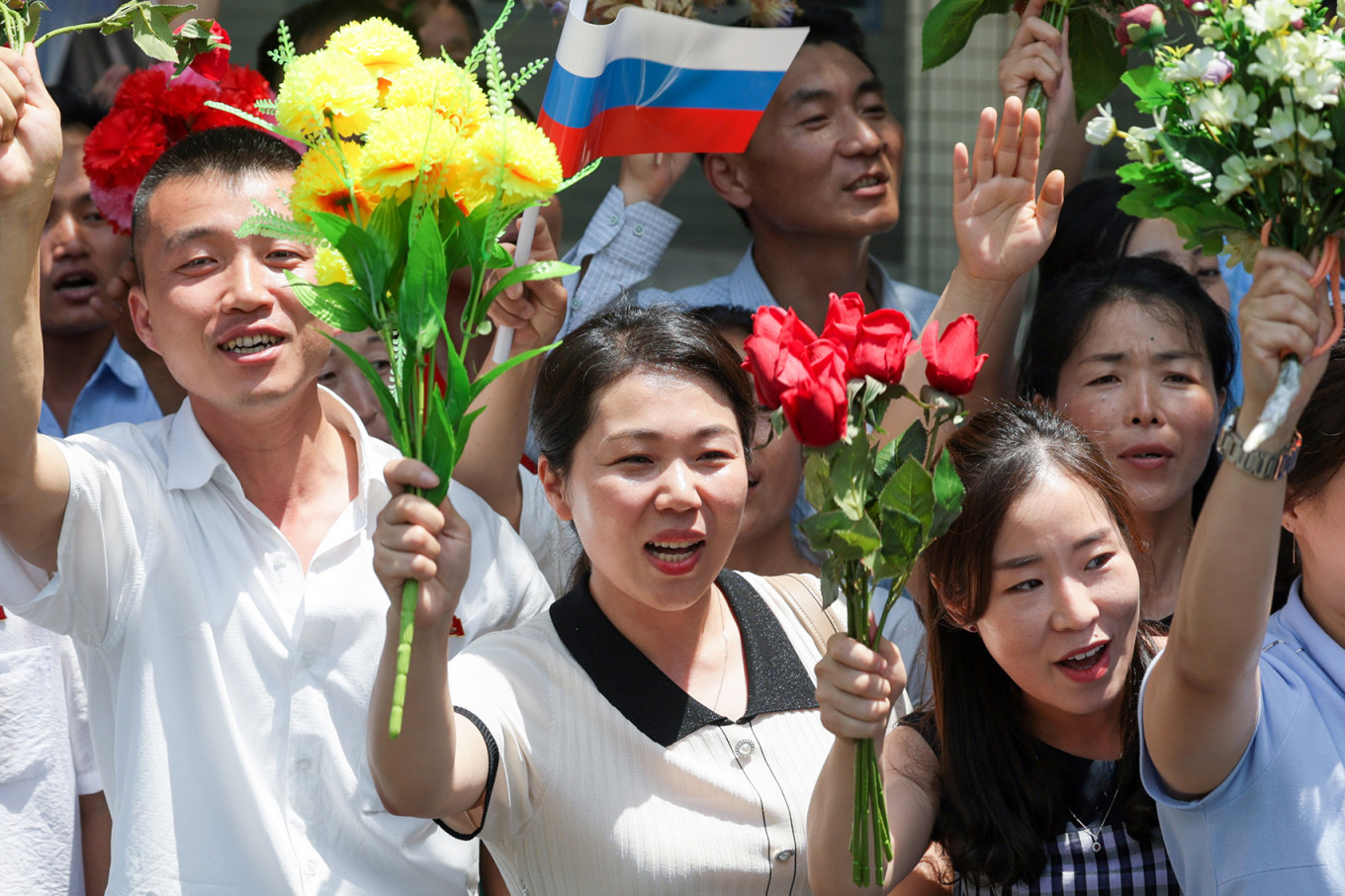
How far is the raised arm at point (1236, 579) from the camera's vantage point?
1788 mm

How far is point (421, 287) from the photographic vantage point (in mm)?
1978

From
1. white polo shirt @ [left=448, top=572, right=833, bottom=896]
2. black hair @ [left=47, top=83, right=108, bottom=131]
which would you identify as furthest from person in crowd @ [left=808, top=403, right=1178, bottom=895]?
black hair @ [left=47, top=83, right=108, bottom=131]

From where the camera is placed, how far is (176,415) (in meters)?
2.72

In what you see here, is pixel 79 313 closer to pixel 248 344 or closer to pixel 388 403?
pixel 248 344

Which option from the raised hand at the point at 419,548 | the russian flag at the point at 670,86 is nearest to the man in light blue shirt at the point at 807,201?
the russian flag at the point at 670,86

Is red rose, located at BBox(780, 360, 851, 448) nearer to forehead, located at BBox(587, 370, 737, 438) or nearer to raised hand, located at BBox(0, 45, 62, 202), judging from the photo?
forehead, located at BBox(587, 370, 737, 438)

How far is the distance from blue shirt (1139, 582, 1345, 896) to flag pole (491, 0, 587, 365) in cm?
132

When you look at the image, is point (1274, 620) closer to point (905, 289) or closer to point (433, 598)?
point (433, 598)

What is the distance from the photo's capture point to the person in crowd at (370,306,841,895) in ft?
7.40

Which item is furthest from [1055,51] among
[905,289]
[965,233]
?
[905,289]

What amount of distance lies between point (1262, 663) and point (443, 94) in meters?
1.52

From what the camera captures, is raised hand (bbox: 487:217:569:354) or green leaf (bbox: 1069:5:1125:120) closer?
raised hand (bbox: 487:217:569:354)

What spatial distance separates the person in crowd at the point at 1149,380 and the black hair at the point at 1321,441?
653 millimetres

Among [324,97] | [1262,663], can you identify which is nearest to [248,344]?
[324,97]
